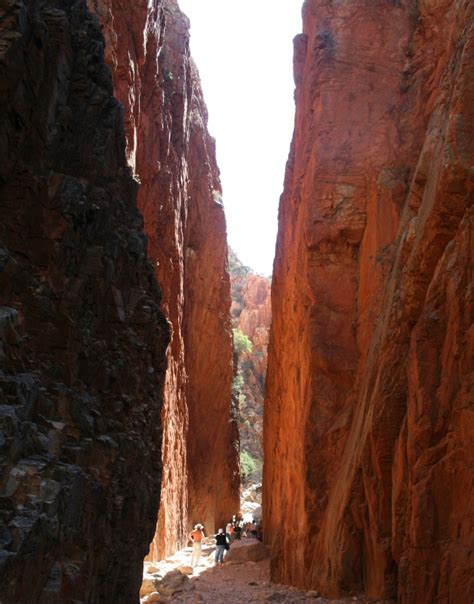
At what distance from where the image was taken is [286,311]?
2147 centimetres

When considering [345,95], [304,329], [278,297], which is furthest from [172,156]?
[304,329]

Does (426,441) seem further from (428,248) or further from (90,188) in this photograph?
(90,188)

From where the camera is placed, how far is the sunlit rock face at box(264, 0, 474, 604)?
9.84m

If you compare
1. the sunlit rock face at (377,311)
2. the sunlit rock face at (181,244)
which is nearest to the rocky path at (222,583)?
the sunlit rock face at (377,311)

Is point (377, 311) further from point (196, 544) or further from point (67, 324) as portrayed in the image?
point (67, 324)

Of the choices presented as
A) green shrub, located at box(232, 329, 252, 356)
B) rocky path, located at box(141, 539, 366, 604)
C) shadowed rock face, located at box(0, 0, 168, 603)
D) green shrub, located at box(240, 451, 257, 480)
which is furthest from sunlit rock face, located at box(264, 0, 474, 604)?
green shrub, located at box(232, 329, 252, 356)

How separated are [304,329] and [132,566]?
910 centimetres

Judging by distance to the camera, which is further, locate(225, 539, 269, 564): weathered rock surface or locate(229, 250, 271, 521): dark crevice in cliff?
locate(229, 250, 271, 521): dark crevice in cliff

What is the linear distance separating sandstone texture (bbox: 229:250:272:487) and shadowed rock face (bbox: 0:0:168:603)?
112ft

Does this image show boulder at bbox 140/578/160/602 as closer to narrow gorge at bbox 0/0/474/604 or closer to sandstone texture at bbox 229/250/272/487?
narrow gorge at bbox 0/0/474/604

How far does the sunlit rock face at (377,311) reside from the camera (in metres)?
9.84

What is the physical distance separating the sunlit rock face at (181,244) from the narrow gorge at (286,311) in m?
0.21

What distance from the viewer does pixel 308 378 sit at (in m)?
17.0

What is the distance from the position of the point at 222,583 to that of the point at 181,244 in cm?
1374
